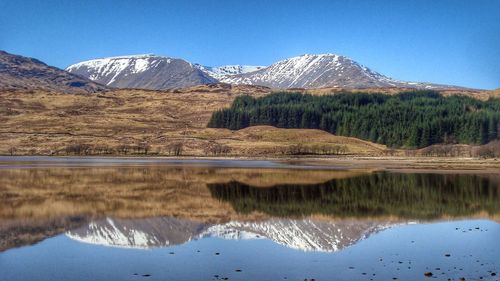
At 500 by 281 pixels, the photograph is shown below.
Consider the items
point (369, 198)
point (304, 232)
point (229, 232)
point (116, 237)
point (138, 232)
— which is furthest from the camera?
point (369, 198)

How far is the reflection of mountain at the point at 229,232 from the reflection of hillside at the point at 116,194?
12.3 ft

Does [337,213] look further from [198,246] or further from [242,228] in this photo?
[198,246]

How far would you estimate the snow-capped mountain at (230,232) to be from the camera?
34.4m

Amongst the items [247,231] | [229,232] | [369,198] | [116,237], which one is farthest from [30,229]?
[369,198]

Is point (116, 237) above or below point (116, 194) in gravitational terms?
above

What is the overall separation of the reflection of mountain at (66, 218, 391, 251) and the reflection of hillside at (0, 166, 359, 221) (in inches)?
147

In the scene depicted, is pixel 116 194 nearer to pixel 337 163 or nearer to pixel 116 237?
pixel 116 237

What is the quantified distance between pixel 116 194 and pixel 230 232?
24124mm

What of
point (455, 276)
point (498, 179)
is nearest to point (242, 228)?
point (455, 276)

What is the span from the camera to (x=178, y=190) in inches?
2510

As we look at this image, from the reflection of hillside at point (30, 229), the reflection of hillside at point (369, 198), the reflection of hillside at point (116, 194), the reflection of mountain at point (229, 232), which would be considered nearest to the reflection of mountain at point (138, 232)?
the reflection of mountain at point (229, 232)

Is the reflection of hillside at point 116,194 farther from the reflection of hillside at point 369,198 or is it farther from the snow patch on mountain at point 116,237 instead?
the snow patch on mountain at point 116,237

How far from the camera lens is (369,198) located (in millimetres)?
57312

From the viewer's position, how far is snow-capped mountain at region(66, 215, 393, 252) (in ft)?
113
